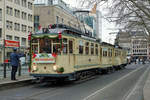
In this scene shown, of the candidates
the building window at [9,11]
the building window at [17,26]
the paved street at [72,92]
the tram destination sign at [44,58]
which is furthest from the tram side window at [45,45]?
the building window at [17,26]

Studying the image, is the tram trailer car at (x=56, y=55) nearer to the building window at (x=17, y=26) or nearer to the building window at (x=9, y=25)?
the building window at (x=9, y=25)

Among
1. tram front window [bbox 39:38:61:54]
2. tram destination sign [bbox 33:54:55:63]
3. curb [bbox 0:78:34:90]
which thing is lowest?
curb [bbox 0:78:34:90]

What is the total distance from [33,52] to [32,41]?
0.65 m

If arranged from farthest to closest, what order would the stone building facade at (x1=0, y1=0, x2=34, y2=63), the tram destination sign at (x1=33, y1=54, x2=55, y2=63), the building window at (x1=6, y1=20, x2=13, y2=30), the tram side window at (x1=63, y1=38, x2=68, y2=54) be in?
the building window at (x1=6, y1=20, x2=13, y2=30) < the stone building facade at (x1=0, y1=0, x2=34, y2=63) < the tram side window at (x1=63, y1=38, x2=68, y2=54) < the tram destination sign at (x1=33, y1=54, x2=55, y2=63)

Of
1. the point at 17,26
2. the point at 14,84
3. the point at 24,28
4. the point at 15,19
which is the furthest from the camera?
the point at 24,28

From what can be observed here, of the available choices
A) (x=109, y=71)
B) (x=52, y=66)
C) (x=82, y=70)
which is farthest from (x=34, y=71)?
Answer: (x=109, y=71)

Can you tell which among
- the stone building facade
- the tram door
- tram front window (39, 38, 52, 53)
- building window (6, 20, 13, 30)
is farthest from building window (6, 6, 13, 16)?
tram front window (39, 38, 52, 53)

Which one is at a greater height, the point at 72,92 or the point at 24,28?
the point at 24,28

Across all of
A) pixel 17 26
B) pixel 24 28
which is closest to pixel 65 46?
pixel 17 26

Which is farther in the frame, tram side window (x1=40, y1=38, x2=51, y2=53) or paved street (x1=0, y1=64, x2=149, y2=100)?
tram side window (x1=40, y1=38, x2=51, y2=53)

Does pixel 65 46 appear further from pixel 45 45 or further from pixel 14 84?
pixel 14 84

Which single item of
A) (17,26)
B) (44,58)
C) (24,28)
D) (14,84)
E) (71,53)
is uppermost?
(17,26)

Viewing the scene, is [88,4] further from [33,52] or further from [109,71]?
[109,71]

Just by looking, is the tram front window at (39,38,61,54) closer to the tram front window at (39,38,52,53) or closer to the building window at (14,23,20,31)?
the tram front window at (39,38,52,53)
